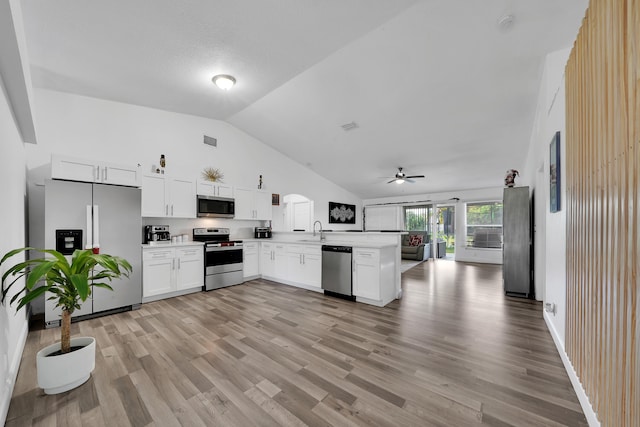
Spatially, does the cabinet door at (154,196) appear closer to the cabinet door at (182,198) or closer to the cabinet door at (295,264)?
the cabinet door at (182,198)

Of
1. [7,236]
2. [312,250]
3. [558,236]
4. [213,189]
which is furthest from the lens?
[213,189]

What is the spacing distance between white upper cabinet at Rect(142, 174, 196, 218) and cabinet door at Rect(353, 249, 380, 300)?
3.04m

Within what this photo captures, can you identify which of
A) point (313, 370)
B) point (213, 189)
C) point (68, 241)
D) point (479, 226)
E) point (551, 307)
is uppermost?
point (213, 189)

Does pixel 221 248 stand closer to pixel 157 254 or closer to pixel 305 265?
pixel 157 254

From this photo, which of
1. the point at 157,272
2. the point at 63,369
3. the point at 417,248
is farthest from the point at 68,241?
the point at 417,248

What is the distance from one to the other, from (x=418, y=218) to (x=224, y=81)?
7.98 metres

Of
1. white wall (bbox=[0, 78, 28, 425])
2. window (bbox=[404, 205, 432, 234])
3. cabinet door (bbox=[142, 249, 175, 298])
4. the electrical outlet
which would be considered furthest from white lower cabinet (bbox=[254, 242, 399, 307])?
window (bbox=[404, 205, 432, 234])

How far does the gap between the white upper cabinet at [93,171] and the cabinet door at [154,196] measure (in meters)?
0.43

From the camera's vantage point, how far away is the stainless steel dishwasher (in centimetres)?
393

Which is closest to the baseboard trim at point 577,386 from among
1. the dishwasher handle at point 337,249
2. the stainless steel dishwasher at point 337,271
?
the stainless steel dishwasher at point 337,271

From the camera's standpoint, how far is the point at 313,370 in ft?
6.71

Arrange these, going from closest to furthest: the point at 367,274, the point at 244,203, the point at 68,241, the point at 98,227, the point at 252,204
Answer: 1. the point at 68,241
2. the point at 98,227
3. the point at 367,274
4. the point at 244,203
5. the point at 252,204

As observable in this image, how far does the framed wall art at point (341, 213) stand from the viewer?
8.52 m

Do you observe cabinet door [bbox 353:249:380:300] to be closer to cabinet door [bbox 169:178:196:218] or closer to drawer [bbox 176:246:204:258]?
drawer [bbox 176:246:204:258]
